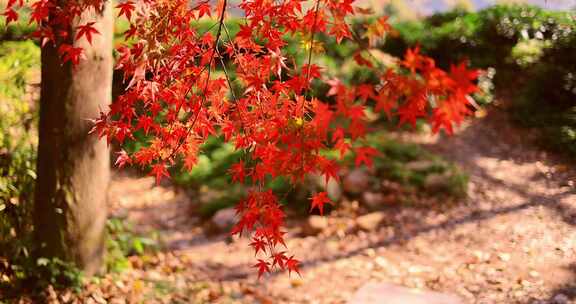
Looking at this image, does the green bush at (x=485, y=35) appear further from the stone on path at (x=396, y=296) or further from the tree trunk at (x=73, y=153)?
the tree trunk at (x=73, y=153)

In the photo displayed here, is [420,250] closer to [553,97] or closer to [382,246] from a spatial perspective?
[382,246]

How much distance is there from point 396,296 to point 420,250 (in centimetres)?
103

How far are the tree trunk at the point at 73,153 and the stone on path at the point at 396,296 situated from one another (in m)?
1.97

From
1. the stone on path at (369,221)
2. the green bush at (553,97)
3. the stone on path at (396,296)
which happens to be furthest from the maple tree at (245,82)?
the green bush at (553,97)

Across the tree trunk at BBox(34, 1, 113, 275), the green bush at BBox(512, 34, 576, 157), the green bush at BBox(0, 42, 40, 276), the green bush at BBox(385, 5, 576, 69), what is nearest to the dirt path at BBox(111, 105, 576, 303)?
the green bush at BBox(512, 34, 576, 157)

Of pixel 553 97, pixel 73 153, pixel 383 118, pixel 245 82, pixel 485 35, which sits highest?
pixel 485 35

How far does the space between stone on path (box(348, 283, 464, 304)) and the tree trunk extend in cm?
197

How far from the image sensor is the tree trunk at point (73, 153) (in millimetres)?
3254

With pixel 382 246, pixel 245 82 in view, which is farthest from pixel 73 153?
pixel 382 246

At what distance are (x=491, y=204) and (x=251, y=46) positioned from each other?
3.88 metres

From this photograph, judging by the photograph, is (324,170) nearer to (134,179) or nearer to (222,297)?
(222,297)

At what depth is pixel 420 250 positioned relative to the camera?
5.00m

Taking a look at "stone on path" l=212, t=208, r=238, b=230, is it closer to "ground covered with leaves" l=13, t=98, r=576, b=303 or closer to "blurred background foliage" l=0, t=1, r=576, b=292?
"ground covered with leaves" l=13, t=98, r=576, b=303

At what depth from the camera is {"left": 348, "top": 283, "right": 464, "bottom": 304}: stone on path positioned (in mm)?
3994
